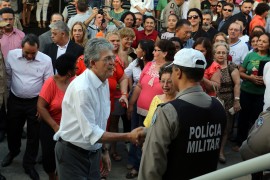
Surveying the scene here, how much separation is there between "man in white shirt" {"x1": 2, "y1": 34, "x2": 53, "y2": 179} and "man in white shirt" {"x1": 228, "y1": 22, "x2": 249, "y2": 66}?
3.10 m

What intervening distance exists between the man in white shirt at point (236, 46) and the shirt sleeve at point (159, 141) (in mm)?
4917

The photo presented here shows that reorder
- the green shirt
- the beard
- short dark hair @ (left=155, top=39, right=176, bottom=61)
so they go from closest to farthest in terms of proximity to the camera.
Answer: short dark hair @ (left=155, top=39, right=176, bottom=61) < the green shirt < the beard

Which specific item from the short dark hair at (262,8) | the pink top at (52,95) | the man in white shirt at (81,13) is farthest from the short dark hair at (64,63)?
the short dark hair at (262,8)

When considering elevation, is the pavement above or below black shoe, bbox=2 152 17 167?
below

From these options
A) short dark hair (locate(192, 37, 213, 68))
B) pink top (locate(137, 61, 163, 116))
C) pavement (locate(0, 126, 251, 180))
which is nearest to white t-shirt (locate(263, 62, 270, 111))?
short dark hair (locate(192, 37, 213, 68))

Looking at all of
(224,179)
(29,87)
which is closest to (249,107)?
(29,87)

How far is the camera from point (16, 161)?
660cm

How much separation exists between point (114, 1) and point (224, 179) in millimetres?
8291

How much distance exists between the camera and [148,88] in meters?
5.96

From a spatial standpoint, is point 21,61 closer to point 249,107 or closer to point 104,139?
point 104,139

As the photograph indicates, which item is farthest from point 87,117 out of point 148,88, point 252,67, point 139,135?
point 252,67

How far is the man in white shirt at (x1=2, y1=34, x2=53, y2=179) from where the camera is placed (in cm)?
608

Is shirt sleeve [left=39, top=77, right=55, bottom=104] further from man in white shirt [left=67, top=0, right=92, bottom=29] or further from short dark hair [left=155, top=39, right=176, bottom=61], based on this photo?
man in white shirt [left=67, top=0, right=92, bottom=29]

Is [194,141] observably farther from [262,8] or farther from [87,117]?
[262,8]
